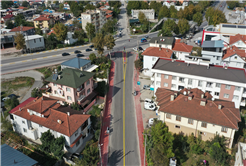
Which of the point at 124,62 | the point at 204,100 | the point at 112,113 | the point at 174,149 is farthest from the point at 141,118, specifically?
the point at 124,62

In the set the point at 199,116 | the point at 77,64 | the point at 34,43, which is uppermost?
the point at 34,43

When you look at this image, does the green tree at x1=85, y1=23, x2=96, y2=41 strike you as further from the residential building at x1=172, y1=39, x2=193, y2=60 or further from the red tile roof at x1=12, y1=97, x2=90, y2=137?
the red tile roof at x1=12, y1=97, x2=90, y2=137

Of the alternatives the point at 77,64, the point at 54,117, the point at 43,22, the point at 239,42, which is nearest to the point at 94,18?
the point at 43,22

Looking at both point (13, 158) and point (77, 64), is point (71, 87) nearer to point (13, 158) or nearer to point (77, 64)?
point (77, 64)

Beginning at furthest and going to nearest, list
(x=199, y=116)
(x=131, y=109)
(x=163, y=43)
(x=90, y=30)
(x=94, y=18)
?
(x=94, y=18), (x=90, y=30), (x=163, y=43), (x=131, y=109), (x=199, y=116)

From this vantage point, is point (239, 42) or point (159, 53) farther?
point (239, 42)

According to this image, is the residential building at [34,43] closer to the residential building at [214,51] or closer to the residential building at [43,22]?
the residential building at [43,22]

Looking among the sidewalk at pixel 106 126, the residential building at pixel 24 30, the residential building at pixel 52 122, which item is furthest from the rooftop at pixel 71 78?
the residential building at pixel 24 30
